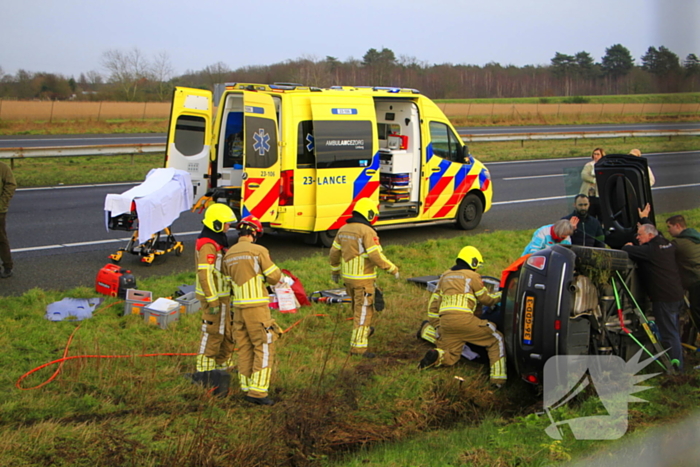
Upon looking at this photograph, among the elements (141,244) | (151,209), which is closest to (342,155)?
(151,209)

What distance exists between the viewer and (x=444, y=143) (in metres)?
12.0

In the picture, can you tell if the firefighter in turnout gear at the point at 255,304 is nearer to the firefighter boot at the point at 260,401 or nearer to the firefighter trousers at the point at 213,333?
the firefighter boot at the point at 260,401

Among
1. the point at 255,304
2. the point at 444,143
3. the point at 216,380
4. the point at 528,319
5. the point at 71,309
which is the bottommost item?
the point at 216,380

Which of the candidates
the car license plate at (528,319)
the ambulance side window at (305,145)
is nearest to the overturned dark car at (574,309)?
the car license plate at (528,319)

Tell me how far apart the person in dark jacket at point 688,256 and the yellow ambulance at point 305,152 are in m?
5.41

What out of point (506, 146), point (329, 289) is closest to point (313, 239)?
point (329, 289)

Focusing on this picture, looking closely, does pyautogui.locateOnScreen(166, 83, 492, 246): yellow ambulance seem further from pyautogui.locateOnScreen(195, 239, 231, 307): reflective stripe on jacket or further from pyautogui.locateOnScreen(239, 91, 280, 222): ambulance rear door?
pyautogui.locateOnScreen(195, 239, 231, 307): reflective stripe on jacket

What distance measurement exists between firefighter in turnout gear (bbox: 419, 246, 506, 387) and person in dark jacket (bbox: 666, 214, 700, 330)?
1.96 metres

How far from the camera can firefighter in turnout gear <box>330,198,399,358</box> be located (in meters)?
6.62

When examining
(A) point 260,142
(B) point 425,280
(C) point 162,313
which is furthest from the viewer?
(A) point 260,142

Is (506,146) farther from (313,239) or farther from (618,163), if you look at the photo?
(618,163)

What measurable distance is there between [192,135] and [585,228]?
622 centimetres

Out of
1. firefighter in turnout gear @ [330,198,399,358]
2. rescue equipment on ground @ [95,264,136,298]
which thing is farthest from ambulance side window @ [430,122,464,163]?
rescue equipment on ground @ [95,264,136,298]

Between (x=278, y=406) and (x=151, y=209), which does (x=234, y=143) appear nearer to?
(x=151, y=209)
